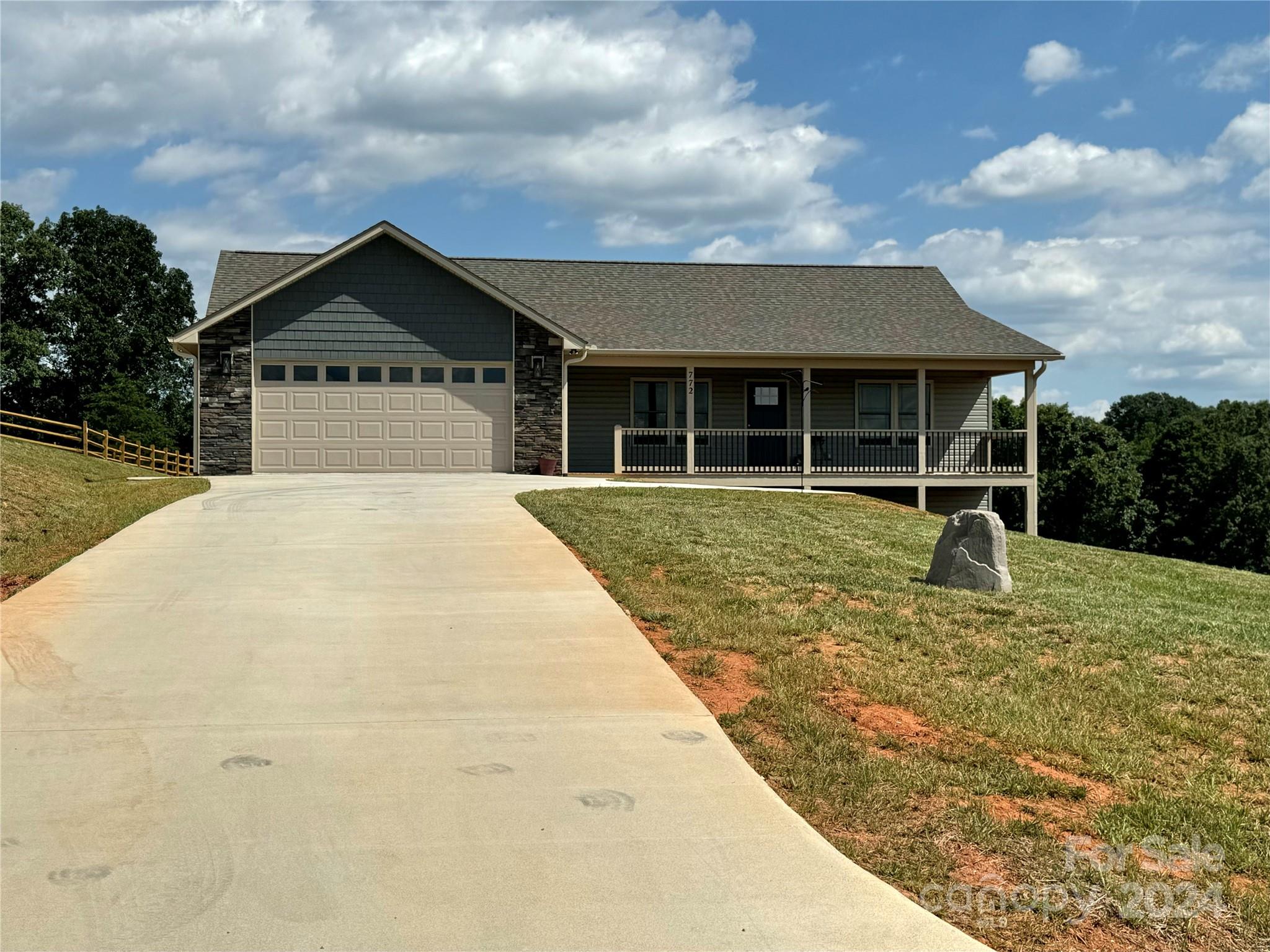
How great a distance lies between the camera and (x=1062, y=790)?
208 inches

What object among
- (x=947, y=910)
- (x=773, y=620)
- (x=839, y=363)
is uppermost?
(x=839, y=363)

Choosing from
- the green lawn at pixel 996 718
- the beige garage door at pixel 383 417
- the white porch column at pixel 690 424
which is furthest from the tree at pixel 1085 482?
the green lawn at pixel 996 718

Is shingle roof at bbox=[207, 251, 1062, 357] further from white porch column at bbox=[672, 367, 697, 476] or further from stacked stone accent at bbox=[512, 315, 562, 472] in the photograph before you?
stacked stone accent at bbox=[512, 315, 562, 472]

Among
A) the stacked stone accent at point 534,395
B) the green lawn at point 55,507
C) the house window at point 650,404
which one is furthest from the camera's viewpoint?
the house window at point 650,404

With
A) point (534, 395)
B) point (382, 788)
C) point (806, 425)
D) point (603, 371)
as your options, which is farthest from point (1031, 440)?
point (382, 788)

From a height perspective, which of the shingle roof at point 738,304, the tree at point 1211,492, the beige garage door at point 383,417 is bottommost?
the tree at point 1211,492

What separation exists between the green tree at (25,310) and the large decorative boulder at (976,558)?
49.3m

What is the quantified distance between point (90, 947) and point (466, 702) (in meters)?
2.75

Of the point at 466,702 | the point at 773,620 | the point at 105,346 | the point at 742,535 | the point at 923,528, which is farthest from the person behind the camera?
the point at 105,346

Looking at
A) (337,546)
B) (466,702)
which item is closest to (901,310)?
(337,546)

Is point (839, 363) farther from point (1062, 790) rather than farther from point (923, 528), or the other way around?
point (1062, 790)

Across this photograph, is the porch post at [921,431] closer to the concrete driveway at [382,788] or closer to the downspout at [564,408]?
the downspout at [564,408]

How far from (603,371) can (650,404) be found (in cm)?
135

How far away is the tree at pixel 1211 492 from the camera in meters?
49.0
